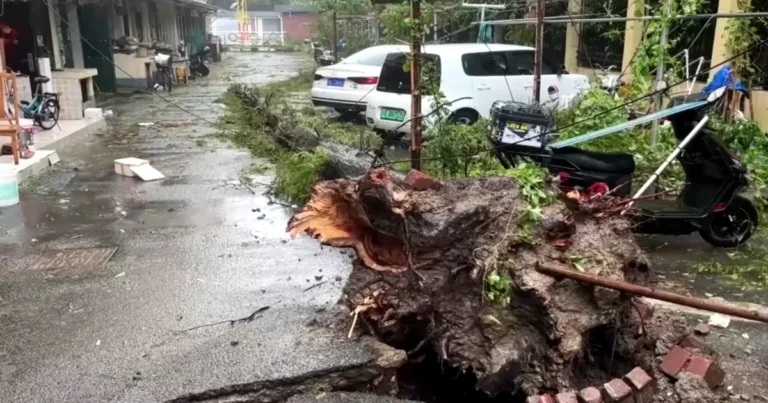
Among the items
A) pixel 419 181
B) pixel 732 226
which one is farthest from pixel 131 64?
pixel 419 181

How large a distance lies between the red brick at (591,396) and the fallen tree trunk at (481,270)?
0.18m

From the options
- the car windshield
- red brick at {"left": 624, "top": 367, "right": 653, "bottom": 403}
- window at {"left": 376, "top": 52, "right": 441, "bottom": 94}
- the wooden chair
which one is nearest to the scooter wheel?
red brick at {"left": 624, "top": 367, "right": 653, "bottom": 403}

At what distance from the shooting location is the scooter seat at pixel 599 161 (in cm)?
592

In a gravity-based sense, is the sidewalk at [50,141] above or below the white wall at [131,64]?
below

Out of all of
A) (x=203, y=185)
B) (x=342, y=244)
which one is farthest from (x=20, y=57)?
(x=342, y=244)

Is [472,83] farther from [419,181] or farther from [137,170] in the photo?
[419,181]

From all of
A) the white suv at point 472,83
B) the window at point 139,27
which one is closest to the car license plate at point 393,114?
the white suv at point 472,83

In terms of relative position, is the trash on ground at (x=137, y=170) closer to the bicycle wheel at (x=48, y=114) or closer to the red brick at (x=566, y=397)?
the bicycle wheel at (x=48, y=114)

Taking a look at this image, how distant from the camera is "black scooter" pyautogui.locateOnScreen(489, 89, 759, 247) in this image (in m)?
5.83

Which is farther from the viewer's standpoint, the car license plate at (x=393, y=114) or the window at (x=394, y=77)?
the window at (x=394, y=77)

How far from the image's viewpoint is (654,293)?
317 cm

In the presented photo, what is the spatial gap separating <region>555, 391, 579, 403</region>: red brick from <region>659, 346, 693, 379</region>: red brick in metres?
0.60

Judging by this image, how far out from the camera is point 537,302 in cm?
342

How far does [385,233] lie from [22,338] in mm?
2418
